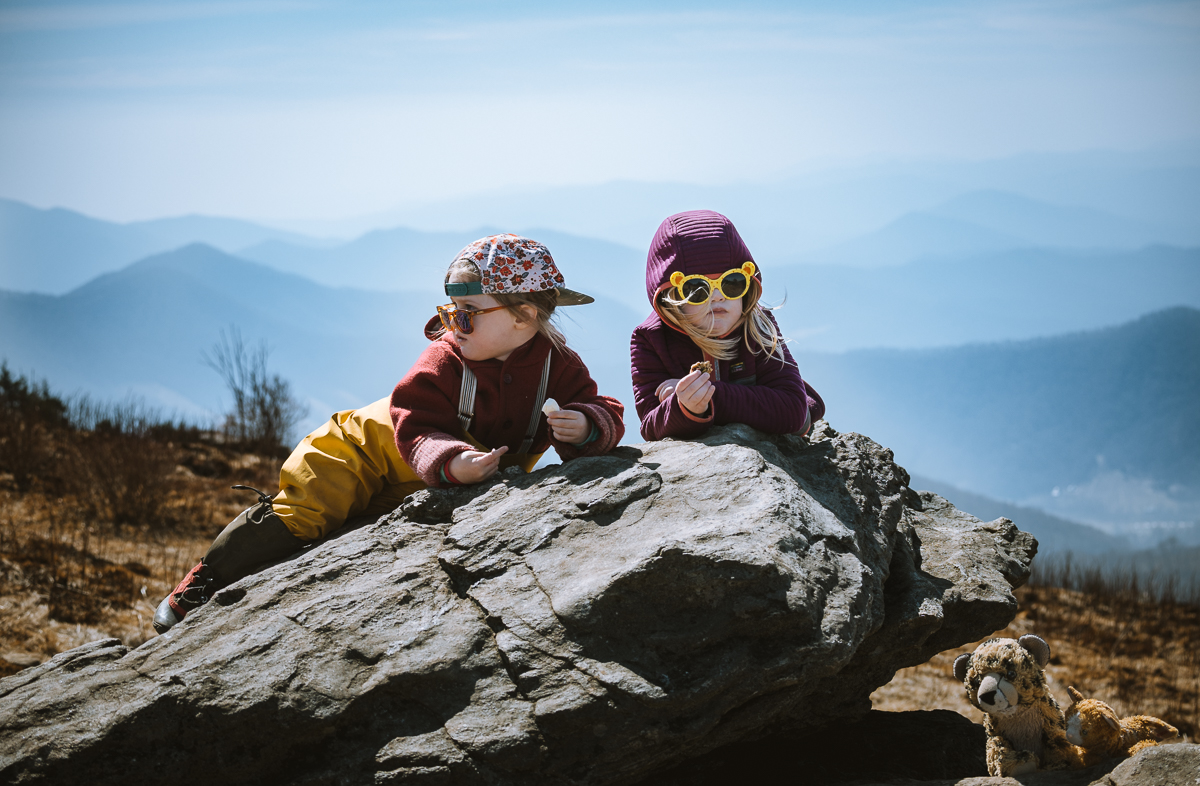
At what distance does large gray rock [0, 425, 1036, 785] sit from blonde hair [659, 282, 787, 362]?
1.63 ft

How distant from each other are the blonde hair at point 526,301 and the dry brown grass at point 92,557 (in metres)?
4.38

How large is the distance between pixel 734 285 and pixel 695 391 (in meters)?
0.47

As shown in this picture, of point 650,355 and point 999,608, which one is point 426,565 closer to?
point 650,355

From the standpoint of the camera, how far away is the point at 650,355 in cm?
386

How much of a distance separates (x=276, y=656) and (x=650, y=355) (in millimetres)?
1906

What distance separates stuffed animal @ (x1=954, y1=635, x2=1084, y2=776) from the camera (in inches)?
130

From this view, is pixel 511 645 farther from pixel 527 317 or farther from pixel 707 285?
pixel 707 285

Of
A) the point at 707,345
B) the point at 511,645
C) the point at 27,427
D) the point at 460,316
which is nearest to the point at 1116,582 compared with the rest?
the point at 707,345

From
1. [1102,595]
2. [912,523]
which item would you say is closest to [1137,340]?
[1102,595]

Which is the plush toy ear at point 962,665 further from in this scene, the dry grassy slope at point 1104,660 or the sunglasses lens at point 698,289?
the dry grassy slope at point 1104,660

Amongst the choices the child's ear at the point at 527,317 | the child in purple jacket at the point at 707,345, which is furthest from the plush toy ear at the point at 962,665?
the child's ear at the point at 527,317

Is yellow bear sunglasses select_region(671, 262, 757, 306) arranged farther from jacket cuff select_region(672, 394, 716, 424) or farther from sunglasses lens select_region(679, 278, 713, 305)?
jacket cuff select_region(672, 394, 716, 424)

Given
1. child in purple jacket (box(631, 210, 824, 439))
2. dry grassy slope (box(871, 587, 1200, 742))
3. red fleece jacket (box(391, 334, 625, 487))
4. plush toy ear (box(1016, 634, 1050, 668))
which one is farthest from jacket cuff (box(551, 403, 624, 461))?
dry grassy slope (box(871, 587, 1200, 742))

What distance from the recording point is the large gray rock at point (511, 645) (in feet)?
8.92
